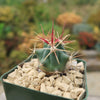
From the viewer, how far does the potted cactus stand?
55cm

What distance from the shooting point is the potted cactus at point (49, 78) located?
21.8 inches

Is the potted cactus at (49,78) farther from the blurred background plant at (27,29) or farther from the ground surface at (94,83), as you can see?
the blurred background plant at (27,29)

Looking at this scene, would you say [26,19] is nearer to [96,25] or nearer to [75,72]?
[96,25]

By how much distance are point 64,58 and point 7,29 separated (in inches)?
97.8

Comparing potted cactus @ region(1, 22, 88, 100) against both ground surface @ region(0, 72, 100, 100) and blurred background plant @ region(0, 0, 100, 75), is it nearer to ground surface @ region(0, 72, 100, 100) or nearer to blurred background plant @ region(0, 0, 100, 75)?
ground surface @ region(0, 72, 100, 100)

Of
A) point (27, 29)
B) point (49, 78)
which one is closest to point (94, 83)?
point (27, 29)

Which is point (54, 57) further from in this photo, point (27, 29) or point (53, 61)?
point (27, 29)

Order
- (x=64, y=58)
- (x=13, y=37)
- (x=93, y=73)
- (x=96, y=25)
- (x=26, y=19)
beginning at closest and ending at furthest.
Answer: (x=64, y=58) < (x=93, y=73) < (x=13, y=37) < (x=26, y=19) < (x=96, y=25)

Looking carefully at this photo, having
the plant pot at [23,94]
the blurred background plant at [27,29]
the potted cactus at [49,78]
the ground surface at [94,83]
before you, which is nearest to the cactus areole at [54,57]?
the potted cactus at [49,78]

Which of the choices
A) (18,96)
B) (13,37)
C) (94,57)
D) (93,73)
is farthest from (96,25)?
(18,96)

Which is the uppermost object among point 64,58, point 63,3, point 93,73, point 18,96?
point 63,3

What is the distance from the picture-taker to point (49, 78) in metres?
0.66

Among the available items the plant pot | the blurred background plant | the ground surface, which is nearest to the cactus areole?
the plant pot

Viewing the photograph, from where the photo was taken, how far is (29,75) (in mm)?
672
